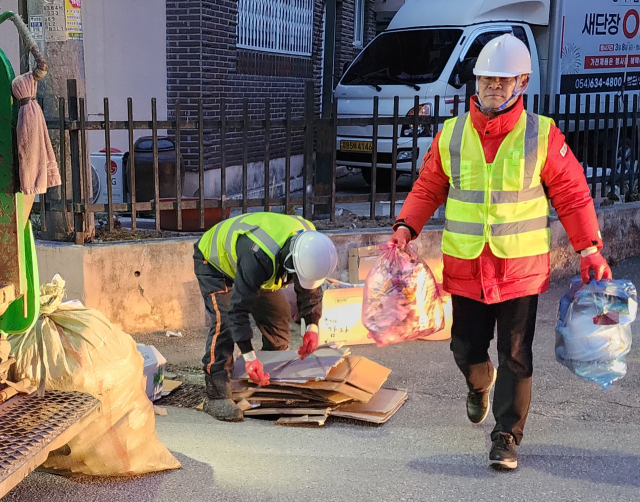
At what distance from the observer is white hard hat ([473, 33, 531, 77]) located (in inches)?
146

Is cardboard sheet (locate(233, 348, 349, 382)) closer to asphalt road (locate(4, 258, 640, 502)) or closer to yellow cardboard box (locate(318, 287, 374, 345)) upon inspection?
asphalt road (locate(4, 258, 640, 502))

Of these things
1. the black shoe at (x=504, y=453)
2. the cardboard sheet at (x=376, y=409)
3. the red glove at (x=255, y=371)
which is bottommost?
the cardboard sheet at (x=376, y=409)

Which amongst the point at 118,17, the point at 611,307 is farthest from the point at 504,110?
the point at 118,17

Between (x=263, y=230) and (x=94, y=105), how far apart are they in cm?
576

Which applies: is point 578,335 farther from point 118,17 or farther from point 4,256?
point 118,17

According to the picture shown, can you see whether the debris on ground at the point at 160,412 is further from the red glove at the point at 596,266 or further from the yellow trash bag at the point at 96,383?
the red glove at the point at 596,266

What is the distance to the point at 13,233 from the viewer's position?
120 inches

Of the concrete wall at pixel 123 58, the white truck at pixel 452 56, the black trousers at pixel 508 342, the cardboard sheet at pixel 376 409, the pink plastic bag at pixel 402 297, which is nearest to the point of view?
the black trousers at pixel 508 342

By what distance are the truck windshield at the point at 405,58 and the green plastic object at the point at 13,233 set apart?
26.1 ft

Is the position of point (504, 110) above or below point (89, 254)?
above

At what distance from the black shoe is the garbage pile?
0.74 metres

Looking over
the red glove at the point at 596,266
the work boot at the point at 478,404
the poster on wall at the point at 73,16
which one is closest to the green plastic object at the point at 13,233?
the work boot at the point at 478,404

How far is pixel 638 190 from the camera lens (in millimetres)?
9023

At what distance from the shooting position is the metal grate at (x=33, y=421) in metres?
2.72
